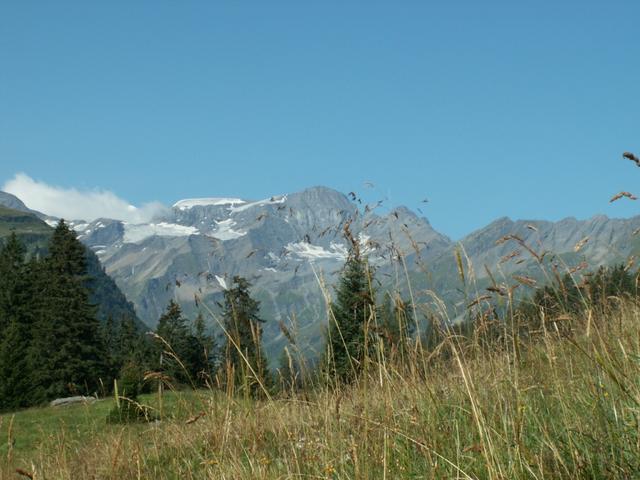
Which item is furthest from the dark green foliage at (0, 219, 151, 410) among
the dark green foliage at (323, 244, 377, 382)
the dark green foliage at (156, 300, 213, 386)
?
the dark green foliage at (323, 244, 377, 382)

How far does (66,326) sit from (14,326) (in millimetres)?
4211

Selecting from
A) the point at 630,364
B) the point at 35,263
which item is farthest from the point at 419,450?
the point at 35,263

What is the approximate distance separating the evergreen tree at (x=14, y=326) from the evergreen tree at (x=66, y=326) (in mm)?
1723

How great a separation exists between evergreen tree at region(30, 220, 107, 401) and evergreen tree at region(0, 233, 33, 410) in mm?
1723

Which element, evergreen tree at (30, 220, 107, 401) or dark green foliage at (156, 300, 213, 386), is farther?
evergreen tree at (30, 220, 107, 401)

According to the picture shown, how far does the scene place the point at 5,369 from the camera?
33.2 meters

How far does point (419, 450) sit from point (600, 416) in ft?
3.12

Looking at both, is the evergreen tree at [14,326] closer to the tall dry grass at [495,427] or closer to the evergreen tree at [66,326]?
the evergreen tree at [66,326]

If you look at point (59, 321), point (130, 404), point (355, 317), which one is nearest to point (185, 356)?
point (130, 404)

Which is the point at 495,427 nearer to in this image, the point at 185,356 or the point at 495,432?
the point at 495,432

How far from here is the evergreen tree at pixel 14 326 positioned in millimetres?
33125

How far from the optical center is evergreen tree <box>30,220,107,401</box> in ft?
147

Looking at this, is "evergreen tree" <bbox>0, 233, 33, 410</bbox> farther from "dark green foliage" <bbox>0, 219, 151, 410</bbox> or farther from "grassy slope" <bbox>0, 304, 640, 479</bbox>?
"grassy slope" <bbox>0, 304, 640, 479</bbox>

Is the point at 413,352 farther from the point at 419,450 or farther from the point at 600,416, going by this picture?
the point at 600,416
